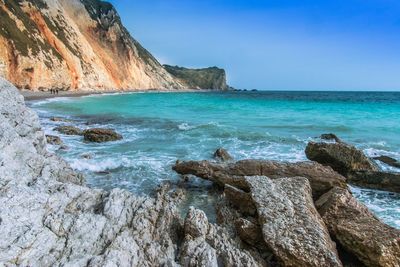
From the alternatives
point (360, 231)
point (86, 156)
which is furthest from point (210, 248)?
point (86, 156)

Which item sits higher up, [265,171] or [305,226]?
[305,226]

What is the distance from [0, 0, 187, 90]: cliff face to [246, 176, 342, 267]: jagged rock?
50787 millimetres

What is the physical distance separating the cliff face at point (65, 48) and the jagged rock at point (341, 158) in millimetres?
48201

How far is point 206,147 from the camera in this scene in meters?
18.9

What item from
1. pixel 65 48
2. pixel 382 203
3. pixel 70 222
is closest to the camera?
pixel 70 222

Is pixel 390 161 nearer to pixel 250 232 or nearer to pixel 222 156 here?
pixel 222 156

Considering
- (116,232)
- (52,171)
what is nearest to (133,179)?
(52,171)

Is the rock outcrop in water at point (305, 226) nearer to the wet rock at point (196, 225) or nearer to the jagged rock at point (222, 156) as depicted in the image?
the wet rock at point (196, 225)

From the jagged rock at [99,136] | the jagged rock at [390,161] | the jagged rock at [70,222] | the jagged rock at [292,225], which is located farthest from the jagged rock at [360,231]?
the jagged rock at [99,136]

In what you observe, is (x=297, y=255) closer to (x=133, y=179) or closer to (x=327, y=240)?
(x=327, y=240)

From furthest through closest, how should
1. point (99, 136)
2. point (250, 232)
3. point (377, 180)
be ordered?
point (99, 136) < point (377, 180) < point (250, 232)

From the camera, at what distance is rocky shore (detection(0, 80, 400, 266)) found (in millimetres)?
5160

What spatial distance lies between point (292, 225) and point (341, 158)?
7.26 metres

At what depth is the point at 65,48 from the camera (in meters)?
71.6
